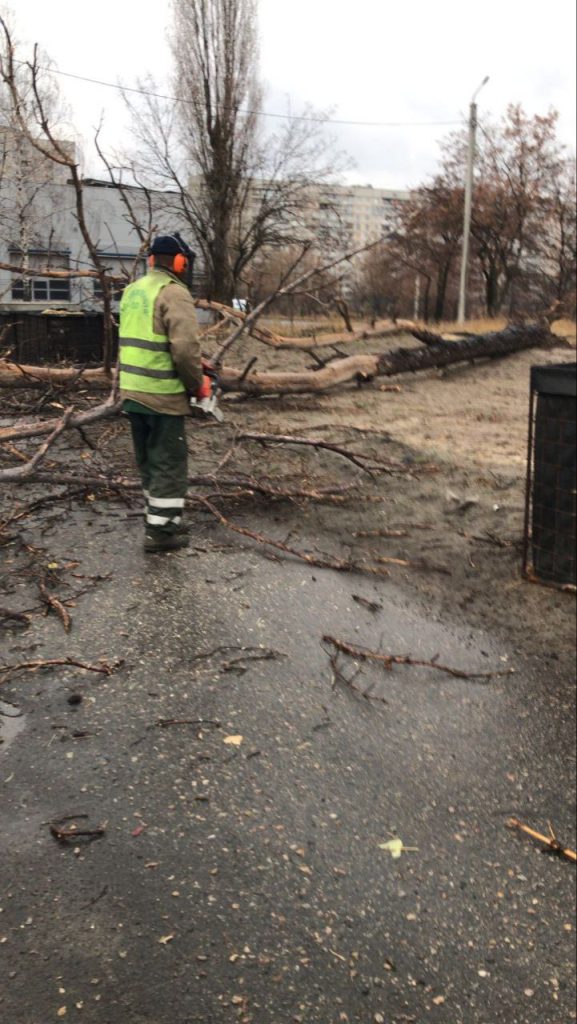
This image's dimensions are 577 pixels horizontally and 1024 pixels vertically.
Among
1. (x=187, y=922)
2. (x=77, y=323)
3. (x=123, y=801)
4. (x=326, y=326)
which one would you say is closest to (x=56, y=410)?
(x=77, y=323)

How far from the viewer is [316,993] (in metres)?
2.46

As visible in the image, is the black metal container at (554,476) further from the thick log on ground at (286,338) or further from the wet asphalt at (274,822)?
the thick log on ground at (286,338)

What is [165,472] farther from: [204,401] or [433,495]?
[433,495]

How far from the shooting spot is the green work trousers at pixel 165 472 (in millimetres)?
4938

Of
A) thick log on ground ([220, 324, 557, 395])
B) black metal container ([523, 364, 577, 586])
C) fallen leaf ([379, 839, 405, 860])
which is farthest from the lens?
thick log on ground ([220, 324, 557, 395])

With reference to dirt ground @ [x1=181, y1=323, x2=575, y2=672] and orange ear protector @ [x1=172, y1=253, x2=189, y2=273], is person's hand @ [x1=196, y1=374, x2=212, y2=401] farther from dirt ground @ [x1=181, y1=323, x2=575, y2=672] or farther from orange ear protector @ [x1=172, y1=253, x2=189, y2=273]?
dirt ground @ [x1=181, y1=323, x2=575, y2=672]

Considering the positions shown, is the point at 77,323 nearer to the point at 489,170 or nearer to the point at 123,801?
the point at 123,801

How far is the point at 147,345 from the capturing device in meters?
4.86

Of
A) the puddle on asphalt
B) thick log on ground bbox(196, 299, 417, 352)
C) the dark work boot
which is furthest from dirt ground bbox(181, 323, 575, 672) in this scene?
the puddle on asphalt

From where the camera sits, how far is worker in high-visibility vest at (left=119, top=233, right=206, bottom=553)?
480cm

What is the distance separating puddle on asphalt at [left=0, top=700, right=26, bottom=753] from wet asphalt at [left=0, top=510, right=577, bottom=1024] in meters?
0.01

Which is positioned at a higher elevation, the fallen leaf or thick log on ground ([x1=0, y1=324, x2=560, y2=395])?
thick log on ground ([x1=0, y1=324, x2=560, y2=395])

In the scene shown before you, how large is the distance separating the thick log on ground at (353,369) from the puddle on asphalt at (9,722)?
371cm

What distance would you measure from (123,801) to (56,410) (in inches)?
198
